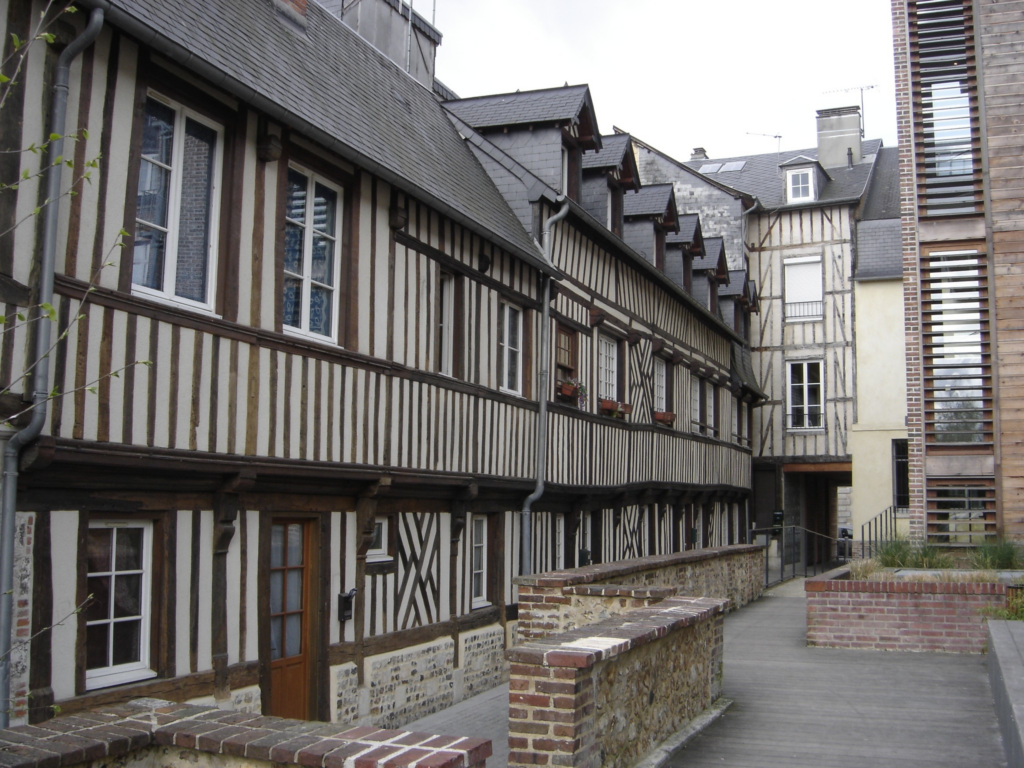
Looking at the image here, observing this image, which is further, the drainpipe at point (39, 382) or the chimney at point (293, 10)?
the chimney at point (293, 10)

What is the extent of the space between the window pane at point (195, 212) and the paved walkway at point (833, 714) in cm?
372

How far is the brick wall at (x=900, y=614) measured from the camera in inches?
394

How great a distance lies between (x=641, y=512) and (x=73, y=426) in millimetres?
12265

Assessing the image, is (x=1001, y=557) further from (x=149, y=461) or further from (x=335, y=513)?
(x=149, y=461)

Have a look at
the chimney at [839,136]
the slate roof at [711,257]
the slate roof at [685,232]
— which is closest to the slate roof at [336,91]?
the slate roof at [685,232]

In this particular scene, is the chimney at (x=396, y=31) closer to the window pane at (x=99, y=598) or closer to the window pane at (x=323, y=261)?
the window pane at (x=323, y=261)

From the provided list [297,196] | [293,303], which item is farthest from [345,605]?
[297,196]

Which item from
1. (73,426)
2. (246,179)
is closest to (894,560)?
(246,179)

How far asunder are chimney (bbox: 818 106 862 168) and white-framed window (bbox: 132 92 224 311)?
966 inches

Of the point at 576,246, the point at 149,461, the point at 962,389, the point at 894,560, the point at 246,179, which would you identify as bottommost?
the point at 894,560

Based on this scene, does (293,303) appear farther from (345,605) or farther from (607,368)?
(607,368)

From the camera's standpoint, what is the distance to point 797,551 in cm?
2741

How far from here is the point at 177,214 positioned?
673 cm

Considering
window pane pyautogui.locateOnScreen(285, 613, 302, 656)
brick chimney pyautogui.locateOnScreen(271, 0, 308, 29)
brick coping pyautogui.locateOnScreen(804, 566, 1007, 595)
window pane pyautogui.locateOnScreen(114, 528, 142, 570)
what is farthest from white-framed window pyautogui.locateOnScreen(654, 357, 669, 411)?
window pane pyautogui.locateOnScreen(114, 528, 142, 570)
